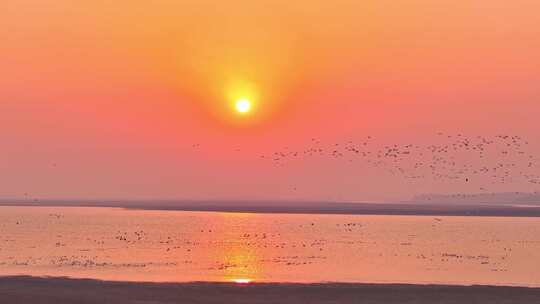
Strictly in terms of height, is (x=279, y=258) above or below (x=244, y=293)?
above

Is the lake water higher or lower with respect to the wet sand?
higher

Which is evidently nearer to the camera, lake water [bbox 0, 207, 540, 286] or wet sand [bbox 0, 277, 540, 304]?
wet sand [bbox 0, 277, 540, 304]

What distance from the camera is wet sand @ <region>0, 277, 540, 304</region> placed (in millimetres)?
41531

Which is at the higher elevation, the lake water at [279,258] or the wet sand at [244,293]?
the lake water at [279,258]

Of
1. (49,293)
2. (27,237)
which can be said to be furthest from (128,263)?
(27,237)

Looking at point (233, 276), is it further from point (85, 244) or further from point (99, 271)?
point (85, 244)

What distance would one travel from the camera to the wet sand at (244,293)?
41.5 m

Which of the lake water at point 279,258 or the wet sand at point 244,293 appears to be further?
the lake water at point 279,258

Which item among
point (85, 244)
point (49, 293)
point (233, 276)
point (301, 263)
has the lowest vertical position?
point (49, 293)

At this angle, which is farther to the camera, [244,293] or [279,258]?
[279,258]

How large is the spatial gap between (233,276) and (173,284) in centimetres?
861

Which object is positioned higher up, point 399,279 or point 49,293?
point 399,279

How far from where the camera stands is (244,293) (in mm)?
43594

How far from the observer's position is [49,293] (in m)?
43.4
